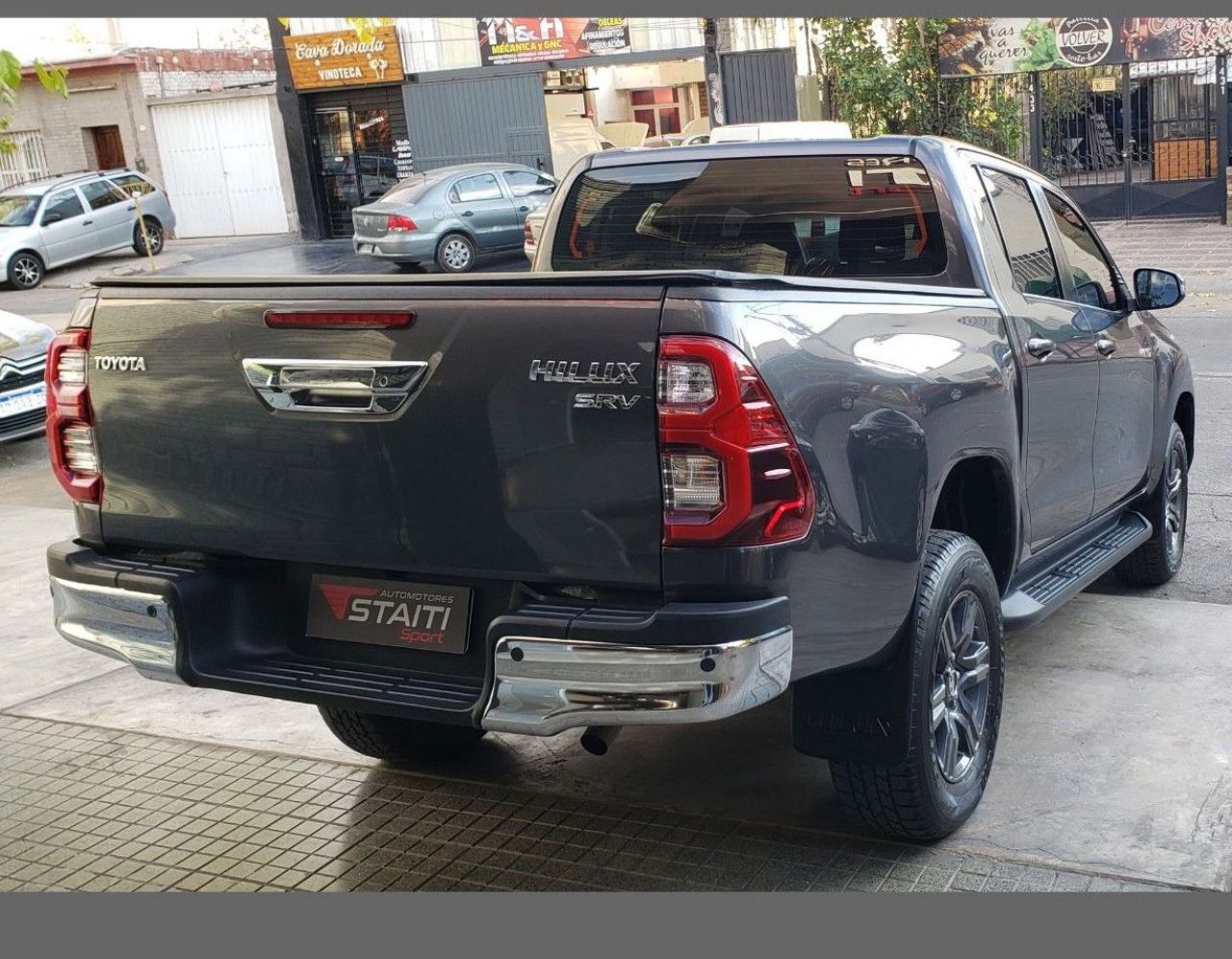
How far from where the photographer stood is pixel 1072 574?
16.5 ft

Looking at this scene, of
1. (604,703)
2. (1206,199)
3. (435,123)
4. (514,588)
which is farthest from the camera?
(435,123)

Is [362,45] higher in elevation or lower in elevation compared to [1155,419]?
higher

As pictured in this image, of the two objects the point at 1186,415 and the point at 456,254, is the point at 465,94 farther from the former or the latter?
the point at 1186,415

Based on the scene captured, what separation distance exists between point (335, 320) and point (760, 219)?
1.83 meters

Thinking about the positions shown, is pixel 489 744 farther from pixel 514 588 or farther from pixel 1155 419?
pixel 1155 419

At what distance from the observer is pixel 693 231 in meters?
4.89

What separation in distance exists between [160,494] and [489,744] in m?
1.68

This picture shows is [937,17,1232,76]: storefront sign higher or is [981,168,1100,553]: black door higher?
[937,17,1232,76]: storefront sign

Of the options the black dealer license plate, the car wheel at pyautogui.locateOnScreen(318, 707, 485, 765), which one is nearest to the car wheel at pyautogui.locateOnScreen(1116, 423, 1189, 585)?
the car wheel at pyautogui.locateOnScreen(318, 707, 485, 765)

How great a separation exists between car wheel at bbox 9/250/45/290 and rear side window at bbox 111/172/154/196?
2413 mm

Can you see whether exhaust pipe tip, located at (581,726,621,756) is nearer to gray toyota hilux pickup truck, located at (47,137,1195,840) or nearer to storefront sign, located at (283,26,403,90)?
gray toyota hilux pickup truck, located at (47,137,1195,840)

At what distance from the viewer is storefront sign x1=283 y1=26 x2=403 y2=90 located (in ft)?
94.9

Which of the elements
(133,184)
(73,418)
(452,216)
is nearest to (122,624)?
(73,418)

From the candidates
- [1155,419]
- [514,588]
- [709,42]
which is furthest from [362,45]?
[514,588]
